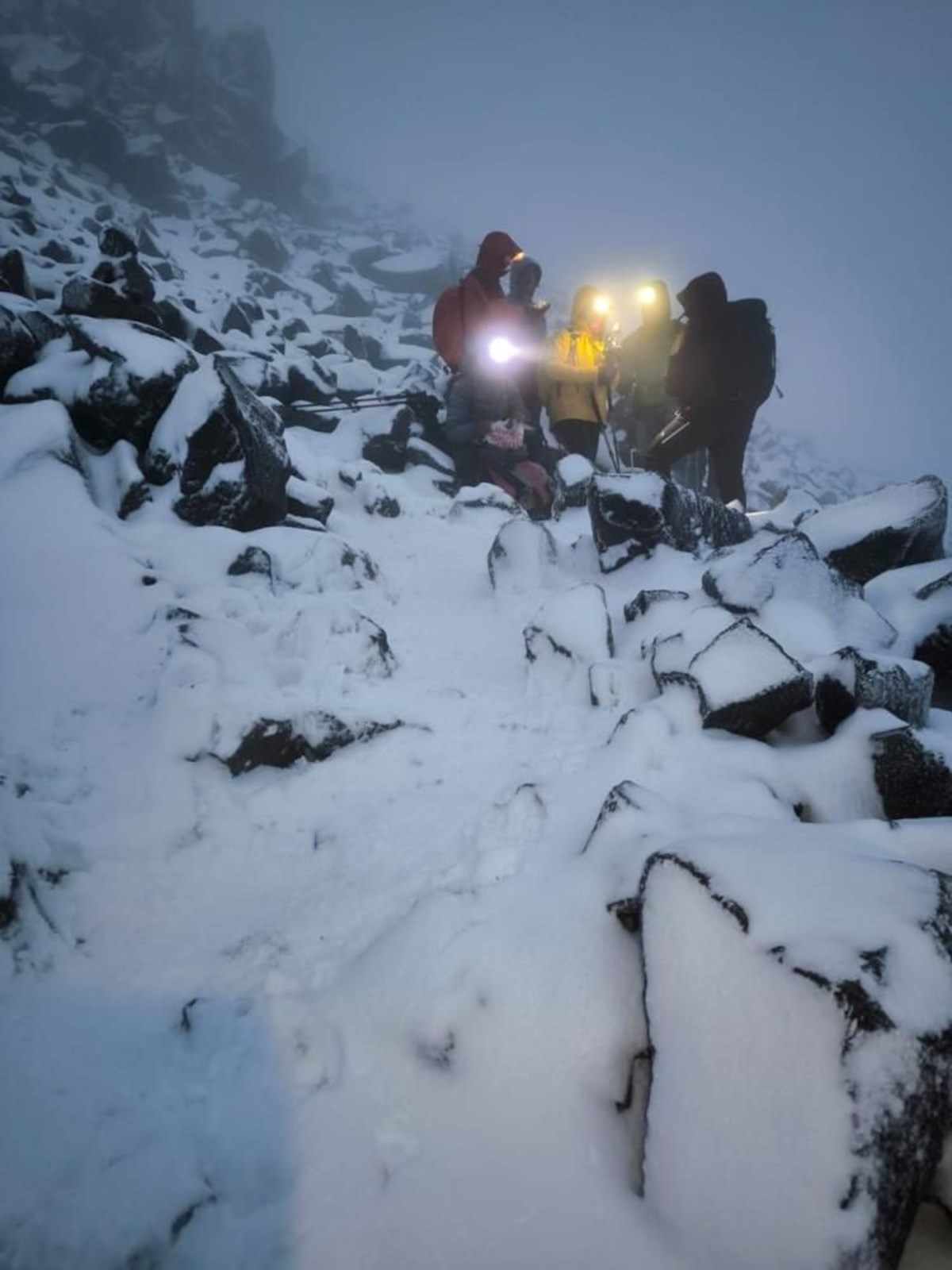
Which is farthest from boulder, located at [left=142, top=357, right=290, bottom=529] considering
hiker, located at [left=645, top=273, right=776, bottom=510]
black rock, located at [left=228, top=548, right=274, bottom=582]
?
hiker, located at [left=645, top=273, right=776, bottom=510]

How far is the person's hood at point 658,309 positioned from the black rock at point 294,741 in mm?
12633

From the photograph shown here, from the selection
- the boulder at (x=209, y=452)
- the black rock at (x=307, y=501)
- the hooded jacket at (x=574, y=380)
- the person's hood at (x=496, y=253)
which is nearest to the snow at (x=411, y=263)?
the person's hood at (x=496, y=253)

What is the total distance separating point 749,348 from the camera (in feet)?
23.8

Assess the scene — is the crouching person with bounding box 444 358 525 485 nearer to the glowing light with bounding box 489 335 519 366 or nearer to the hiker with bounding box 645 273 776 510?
the glowing light with bounding box 489 335 519 366

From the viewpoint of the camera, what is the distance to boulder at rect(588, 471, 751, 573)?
512cm

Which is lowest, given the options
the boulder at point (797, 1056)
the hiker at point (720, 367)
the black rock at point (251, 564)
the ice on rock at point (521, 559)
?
the black rock at point (251, 564)

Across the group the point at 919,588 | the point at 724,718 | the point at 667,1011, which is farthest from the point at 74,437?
the point at 919,588

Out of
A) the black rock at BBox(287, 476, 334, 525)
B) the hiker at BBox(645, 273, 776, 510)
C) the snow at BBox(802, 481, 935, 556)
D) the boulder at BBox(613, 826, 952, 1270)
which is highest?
the hiker at BBox(645, 273, 776, 510)

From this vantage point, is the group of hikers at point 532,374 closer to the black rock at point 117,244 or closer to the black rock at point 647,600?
the black rock at point 647,600

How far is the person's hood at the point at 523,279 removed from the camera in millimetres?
11719

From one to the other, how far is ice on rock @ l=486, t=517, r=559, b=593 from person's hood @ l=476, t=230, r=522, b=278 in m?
9.45

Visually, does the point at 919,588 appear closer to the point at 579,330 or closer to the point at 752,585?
the point at 752,585

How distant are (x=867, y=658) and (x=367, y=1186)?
2763 millimetres

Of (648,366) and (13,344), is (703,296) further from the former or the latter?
(13,344)
